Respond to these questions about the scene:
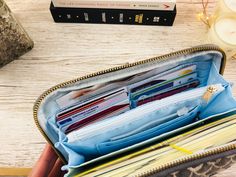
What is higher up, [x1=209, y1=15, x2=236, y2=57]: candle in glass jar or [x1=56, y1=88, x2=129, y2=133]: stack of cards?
[x1=209, y1=15, x2=236, y2=57]: candle in glass jar

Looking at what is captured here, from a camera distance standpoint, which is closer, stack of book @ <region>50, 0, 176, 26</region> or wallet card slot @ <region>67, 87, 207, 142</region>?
wallet card slot @ <region>67, 87, 207, 142</region>

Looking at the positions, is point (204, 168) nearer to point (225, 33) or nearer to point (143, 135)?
point (143, 135)

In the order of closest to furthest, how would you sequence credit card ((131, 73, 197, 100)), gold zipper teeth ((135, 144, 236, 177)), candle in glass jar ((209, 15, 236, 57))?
gold zipper teeth ((135, 144, 236, 177)), credit card ((131, 73, 197, 100)), candle in glass jar ((209, 15, 236, 57))

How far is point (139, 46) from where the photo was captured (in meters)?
0.66

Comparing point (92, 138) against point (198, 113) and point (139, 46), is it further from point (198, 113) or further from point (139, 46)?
point (139, 46)

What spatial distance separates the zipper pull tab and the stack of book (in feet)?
0.72

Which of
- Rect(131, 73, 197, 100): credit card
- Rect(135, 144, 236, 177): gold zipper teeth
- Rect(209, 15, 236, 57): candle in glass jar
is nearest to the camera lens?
Rect(135, 144, 236, 177): gold zipper teeth

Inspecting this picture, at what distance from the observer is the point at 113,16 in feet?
2.12

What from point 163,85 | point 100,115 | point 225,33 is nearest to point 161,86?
point 163,85

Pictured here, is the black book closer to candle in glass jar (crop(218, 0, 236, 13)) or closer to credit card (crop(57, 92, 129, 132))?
candle in glass jar (crop(218, 0, 236, 13))

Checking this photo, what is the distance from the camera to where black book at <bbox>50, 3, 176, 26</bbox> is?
0.63 m

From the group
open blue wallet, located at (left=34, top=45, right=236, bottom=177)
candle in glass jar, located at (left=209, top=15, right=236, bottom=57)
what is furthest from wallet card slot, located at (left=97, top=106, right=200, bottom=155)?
candle in glass jar, located at (left=209, top=15, right=236, bottom=57)

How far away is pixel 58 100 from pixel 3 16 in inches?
8.3

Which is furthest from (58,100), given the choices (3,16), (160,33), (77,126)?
(160,33)
